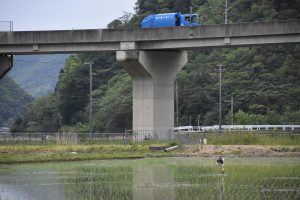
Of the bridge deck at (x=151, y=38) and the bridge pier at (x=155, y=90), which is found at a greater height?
the bridge deck at (x=151, y=38)

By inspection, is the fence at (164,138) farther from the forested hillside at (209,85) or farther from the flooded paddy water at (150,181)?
the forested hillside at (209,85)

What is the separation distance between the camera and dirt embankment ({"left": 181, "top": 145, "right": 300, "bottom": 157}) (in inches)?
1979

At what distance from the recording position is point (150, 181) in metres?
30.9

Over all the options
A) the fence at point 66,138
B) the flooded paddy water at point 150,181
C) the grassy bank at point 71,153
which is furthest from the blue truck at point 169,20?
the flooded paddy water at point 150,181

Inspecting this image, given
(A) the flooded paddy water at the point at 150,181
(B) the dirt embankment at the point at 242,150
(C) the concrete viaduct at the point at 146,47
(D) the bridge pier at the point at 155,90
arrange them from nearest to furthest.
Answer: (A) the flooded paddy water at the point at 150,181
(B) the dirt embankment at the point at 242,150
(C) the concrete viaduct at the point at 146,47
(D) the bridge pier at the point at 155,90

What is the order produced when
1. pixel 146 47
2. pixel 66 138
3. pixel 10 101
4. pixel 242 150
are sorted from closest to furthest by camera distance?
pixel 242 150 < pixel 66 138 < pixel 146 47 < pixel 10 101

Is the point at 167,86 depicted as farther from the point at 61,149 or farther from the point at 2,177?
the point at 2,177

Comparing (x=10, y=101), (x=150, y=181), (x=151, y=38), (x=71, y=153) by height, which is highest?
(x=10, y=101)

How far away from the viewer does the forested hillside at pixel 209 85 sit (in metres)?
97.4

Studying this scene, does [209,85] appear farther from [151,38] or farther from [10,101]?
[10,101]

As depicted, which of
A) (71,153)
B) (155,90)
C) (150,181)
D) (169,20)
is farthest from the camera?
(169,20)

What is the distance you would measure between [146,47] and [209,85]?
133 feet

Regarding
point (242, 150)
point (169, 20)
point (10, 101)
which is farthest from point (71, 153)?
point (10, 101)

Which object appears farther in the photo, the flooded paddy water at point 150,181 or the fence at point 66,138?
the fence at point 66,138
